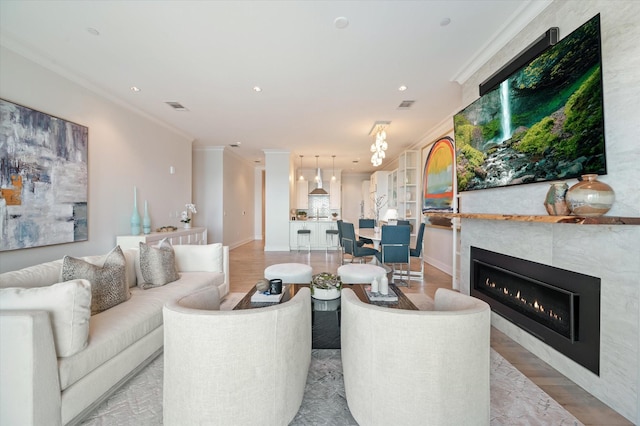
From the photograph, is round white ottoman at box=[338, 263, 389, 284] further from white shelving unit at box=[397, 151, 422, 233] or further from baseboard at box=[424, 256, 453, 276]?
white shelving unit at box=[397, 151, 422, 233]

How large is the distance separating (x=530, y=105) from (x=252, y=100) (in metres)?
3.41

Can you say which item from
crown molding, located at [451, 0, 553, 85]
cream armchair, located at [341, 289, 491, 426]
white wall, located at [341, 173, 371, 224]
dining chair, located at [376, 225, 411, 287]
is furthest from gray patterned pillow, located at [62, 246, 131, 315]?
white wall, located at [341, 173, 371, 224]

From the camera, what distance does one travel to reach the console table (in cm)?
382

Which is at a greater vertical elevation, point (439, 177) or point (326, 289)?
point (439, 177)

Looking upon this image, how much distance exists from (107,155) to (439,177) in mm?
5655

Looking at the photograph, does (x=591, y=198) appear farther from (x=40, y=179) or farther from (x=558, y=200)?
(x=40, y=179)

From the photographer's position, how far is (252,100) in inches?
157

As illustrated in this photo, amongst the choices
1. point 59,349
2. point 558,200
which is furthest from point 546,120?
point 59,349

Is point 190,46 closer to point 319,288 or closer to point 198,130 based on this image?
point 319,288

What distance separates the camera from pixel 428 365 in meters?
1.13

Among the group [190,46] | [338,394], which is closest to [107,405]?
[338,394]

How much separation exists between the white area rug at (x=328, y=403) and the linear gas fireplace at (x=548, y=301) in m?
0.40

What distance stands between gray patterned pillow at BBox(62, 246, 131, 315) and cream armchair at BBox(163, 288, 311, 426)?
1183 millimetres

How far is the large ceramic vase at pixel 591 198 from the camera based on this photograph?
5.09 feet
